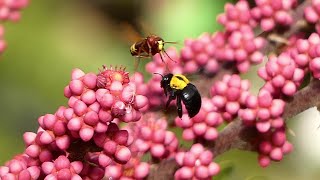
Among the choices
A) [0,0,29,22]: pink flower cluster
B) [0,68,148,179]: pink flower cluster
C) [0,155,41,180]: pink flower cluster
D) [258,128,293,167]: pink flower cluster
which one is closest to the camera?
[0,68,148,179]: pink flower cluster

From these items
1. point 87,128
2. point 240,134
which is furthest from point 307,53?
point 87,128

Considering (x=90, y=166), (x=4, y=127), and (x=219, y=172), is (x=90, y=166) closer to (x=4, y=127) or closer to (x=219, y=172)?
(x=219, y=172)

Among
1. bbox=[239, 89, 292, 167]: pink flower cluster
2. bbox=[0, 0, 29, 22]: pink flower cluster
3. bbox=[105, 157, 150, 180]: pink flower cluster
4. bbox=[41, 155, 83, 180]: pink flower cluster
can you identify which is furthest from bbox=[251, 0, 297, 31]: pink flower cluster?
bbox=[0, 0, 29, 22]: pink flower cluster

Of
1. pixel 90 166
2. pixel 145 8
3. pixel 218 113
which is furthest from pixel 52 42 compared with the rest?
pixel 90 166

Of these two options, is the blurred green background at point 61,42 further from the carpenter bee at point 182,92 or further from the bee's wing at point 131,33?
the carpenter bee at point 182,92

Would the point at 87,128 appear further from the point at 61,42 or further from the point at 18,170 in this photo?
the point at 61,42

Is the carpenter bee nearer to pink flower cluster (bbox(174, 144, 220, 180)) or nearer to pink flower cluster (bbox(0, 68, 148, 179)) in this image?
pink flower cluster (bbox(174, 144, 220, 180))
